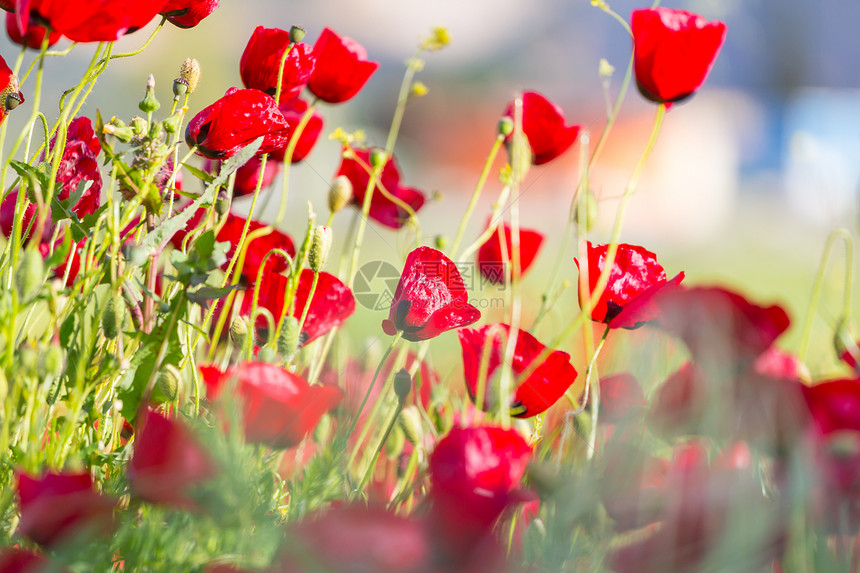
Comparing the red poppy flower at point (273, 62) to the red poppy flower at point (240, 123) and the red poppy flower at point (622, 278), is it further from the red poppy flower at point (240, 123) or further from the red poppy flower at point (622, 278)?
the red poppy flower at point (622, 278)

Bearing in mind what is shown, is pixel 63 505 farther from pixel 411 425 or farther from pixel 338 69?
pixel 338 69

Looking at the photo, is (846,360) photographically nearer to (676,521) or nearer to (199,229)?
(676,521)

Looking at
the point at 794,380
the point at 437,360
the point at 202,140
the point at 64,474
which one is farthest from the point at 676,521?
the point at 437,360

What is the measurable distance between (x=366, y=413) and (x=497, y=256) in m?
0.14

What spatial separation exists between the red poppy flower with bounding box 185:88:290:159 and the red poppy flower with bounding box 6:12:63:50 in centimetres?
7

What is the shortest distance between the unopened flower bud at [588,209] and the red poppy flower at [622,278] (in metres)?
0.02

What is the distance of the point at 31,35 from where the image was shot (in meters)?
0.33

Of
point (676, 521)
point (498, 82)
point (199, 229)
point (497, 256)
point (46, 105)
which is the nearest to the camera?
point (676, 521)

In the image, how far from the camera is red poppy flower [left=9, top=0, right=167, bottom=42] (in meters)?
0.29

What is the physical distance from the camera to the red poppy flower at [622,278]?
328 mm

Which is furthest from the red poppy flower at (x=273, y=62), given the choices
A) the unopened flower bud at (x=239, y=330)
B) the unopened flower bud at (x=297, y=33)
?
the unopened flower bud at (x=239, y=330)

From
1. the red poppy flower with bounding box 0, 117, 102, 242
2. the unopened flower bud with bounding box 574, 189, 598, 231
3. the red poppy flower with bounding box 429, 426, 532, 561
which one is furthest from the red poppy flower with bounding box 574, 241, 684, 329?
the red poppy flower with bounding box 0, 117, 102, 242

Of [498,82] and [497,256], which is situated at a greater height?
[497,256]

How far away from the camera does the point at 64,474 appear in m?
0.21
